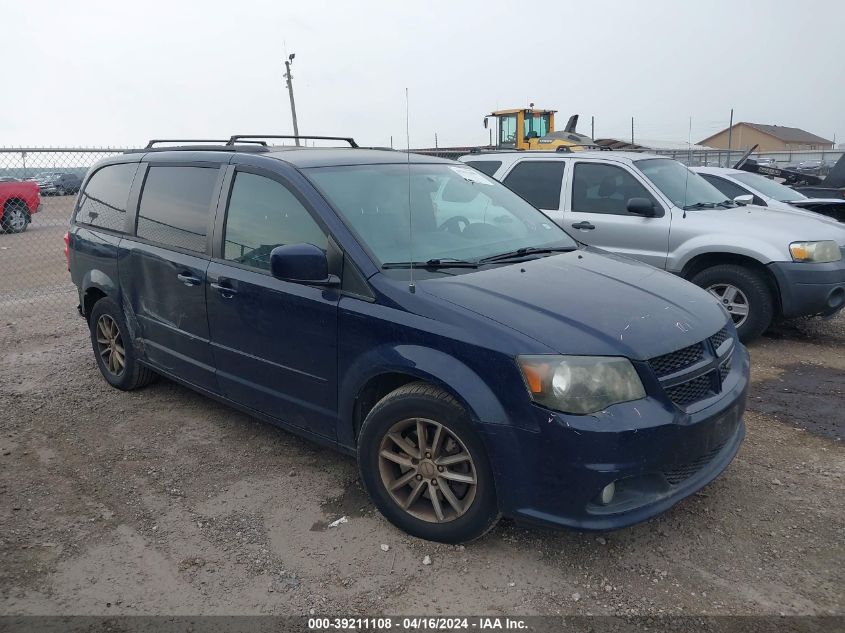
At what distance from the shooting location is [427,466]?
121 inches

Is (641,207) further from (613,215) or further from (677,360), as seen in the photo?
(677,360)

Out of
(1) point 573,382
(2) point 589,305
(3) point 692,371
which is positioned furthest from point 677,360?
(1) point 573,382

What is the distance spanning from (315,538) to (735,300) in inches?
193

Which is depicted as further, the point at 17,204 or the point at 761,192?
the point at 17,204

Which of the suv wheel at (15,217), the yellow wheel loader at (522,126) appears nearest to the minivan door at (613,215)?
the yellow wheel loader at (522,126)

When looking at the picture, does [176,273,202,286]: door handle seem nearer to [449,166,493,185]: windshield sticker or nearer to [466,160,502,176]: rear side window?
[449,166,493,185]: windshield sticker

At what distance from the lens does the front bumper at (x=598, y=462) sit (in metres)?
2.68

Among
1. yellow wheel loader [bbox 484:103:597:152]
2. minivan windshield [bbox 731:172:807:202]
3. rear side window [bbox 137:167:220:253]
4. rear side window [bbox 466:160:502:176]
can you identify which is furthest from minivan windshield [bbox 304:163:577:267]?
yellow wheel loader [bbox 484:103:597:152]

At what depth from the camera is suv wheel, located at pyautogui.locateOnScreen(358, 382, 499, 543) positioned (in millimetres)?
2910

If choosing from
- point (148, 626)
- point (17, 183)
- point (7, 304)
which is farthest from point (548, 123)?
point (148, 626)

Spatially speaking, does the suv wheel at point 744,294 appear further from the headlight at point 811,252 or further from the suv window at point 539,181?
the suv window at point 539,181

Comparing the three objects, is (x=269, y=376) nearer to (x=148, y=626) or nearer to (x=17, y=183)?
(x=148, y=626)

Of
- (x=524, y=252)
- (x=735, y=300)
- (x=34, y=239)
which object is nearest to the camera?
(x=524, y=252)

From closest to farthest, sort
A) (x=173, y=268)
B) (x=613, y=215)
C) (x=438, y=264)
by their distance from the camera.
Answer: (x=438, y=264)
(x=173, y=268)
(x=613, y=215)
